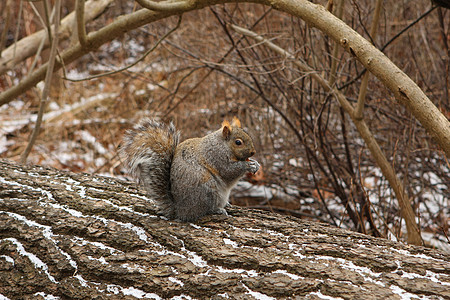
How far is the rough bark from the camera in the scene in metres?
1.66

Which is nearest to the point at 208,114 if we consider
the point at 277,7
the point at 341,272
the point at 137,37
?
the point at 277,7

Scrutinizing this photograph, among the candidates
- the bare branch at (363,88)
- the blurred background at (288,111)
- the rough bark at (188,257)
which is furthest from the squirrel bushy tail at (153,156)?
the bare branch at (363,88)

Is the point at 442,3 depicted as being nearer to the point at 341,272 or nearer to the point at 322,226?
the point at 322,226

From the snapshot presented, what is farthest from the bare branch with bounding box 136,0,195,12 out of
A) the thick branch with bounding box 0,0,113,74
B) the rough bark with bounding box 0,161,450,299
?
the thick branch with bounding box 0,0,113,74

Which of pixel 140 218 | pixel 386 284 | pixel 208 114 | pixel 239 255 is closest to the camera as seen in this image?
pixel 386 284

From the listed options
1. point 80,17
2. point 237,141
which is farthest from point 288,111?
point 80,17

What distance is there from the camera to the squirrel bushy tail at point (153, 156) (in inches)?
84.4

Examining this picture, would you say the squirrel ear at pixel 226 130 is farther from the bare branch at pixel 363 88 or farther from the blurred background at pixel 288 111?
the bare branch at pixel 363 88

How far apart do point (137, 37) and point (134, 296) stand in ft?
23.2

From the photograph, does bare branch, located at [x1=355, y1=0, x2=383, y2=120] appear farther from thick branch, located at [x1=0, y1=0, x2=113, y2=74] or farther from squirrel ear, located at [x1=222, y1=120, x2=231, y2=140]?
thick branch, located at [x1=0, y1=0, x2=113, y2=74]

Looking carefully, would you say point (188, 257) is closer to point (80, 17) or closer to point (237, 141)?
point (237, 141)

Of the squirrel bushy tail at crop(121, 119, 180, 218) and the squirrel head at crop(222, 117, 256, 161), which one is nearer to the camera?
the squirrel bushy tail at crop(121, 119, 180, 218)

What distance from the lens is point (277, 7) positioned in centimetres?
223

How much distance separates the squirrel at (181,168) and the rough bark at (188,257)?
0.09 m
